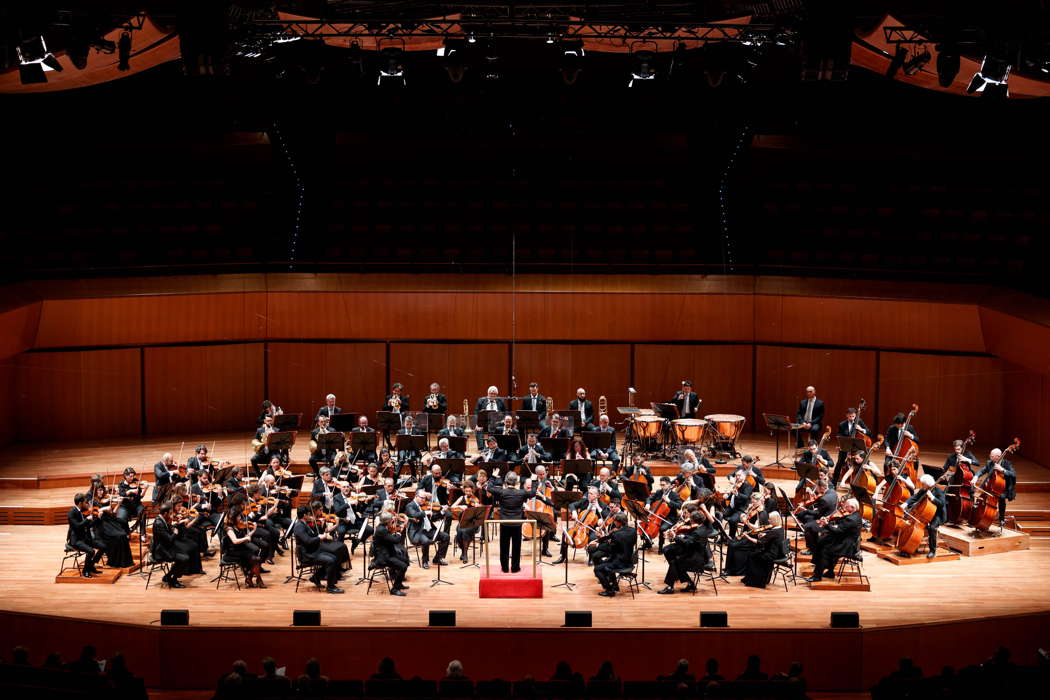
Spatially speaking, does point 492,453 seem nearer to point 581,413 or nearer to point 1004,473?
point 581,413

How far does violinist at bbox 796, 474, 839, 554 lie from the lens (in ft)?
40.9

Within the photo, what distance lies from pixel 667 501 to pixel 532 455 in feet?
7.58

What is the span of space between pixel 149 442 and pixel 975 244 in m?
13.3

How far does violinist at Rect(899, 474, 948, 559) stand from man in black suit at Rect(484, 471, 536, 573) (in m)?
4.37

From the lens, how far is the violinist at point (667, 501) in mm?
13000

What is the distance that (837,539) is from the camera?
12.4 metres

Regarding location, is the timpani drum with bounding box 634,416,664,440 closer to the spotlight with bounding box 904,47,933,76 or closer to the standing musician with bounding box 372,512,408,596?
the standing musician with bounding box 372,512,408,596

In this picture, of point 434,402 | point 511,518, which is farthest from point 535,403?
point 511,518

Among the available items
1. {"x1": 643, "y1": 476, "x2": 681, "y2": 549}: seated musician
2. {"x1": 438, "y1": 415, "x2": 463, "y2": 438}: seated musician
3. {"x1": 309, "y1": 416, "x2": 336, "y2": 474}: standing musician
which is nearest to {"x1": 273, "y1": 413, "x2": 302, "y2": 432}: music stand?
{"x1": 309, "y1": 416, "x2": 336, "y2": 474}: standing musician

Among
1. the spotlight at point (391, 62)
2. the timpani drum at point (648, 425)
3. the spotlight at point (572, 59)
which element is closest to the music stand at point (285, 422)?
the spotlight at point (391, 62)

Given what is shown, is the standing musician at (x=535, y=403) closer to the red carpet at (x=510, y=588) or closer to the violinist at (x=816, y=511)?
the red carpet at (x=510, y=588)

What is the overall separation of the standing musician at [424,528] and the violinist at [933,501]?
526 centimetres

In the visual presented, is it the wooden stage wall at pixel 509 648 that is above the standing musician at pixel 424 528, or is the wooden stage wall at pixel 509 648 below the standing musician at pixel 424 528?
below

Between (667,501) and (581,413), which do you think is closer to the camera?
(667,501)
